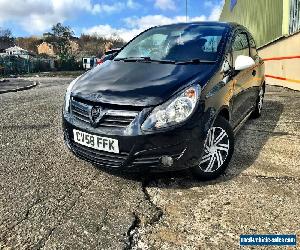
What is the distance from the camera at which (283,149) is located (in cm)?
448

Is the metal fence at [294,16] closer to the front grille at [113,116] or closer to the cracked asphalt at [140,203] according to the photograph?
the cracked asphalt at [140,203]

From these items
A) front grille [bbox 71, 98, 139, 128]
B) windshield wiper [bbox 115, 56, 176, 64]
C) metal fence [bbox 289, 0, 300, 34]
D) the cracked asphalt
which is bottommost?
the cracked asphalt

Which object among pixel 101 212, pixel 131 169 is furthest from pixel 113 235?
pixel 131 169

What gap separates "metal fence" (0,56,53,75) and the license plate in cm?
3413

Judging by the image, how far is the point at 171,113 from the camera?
304cm

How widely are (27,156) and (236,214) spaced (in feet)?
8.64

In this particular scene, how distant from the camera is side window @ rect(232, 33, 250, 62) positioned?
4228mm

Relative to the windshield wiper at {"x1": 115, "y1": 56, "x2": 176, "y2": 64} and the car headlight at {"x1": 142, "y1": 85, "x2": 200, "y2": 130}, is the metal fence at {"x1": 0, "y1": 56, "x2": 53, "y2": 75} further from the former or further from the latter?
the car headlight at {"x1": 142, "y1": 85, "x2": 200, "y2": 130}

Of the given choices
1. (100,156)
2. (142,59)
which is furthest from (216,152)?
(142,59)

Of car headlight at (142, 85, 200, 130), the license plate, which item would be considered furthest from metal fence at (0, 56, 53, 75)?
car headlight at (142, 85, 200, 130)

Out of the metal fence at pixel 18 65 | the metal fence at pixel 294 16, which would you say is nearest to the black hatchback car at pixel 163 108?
the metal fence at pixel 294 16

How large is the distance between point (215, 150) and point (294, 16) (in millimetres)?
9040

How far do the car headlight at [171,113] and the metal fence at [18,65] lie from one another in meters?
34.7

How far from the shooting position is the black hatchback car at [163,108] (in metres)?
3.04
